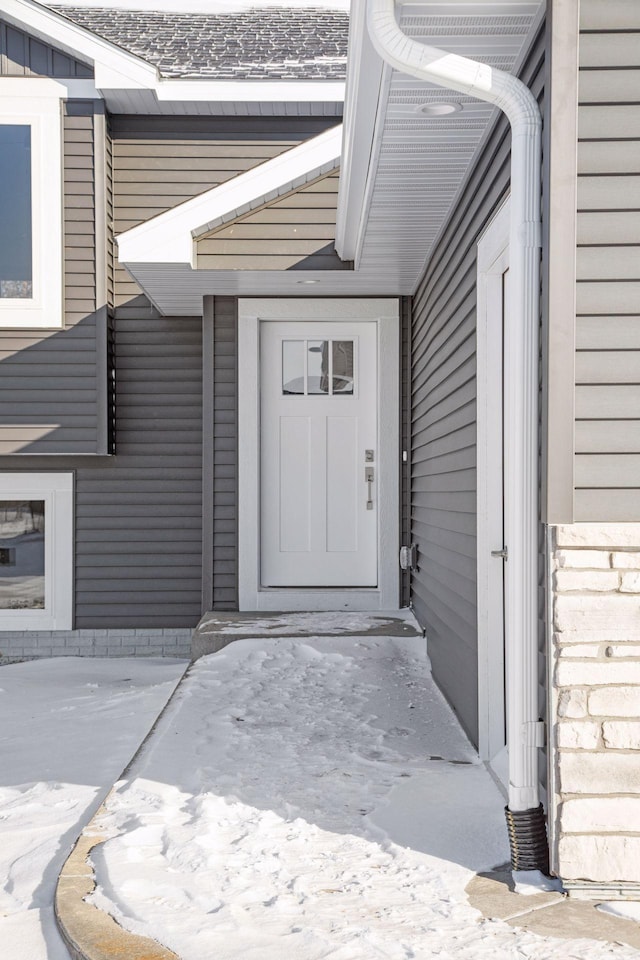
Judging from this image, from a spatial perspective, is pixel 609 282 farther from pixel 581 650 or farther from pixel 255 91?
pixel 255 91

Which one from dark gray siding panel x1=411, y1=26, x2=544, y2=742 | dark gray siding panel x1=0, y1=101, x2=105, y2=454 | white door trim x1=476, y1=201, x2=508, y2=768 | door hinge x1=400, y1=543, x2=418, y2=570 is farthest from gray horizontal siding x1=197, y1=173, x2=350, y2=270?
white door trim x1=476, y1=201, x2=508, y2=768

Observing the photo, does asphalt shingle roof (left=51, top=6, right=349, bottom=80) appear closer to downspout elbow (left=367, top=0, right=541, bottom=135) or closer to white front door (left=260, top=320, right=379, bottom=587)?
white front door (left=260, top=320, right=379, bottom=587)

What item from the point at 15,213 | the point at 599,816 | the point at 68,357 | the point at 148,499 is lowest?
the point at 599,816

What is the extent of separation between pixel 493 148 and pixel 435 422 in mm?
1920

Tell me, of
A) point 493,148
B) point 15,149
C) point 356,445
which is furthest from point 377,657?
point 15,149

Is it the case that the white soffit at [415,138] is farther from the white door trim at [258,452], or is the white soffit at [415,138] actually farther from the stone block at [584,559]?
the stone block at [584,559]

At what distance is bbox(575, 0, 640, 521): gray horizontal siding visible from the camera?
2621 mm

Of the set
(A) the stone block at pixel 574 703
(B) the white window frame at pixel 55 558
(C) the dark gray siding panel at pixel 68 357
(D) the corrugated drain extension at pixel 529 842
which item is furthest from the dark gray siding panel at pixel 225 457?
(A) the stone block at pixel 574 703

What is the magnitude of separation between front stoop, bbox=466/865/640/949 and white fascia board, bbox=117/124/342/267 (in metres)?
3.95

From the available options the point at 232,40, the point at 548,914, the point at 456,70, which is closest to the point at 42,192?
the point at 232,40

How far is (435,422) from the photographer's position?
A: 524 centimetres

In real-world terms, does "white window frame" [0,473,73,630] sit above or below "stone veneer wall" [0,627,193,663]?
above

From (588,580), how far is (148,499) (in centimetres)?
527

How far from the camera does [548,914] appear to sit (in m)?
2.42
